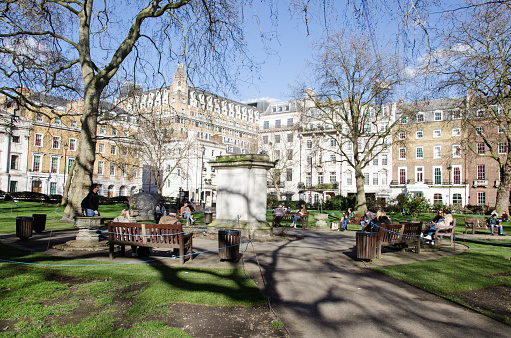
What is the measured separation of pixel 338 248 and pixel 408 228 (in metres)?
2.27

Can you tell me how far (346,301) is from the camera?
6227 millimetres

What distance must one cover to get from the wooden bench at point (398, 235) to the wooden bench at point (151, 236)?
17.1 ft

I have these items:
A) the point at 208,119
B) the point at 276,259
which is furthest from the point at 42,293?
the point at 208,119

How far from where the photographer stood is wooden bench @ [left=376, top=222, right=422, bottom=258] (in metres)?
10.1

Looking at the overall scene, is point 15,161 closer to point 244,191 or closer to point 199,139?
point 199,139

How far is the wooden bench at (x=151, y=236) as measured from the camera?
8.61m

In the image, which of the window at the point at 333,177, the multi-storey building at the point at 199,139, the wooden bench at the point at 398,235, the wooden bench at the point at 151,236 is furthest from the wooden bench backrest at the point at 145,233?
the window at the point at 333,177

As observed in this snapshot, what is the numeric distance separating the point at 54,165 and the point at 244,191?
5964 cm

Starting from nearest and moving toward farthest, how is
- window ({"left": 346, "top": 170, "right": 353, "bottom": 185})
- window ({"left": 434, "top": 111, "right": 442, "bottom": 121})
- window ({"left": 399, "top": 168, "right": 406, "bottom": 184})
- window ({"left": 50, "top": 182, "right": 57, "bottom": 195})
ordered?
window ({"left": 434, "top": 111, "right": 442, "bottom": 121})
window ({"left": 399, "top": 168, "right": 406, "bottom": 184})
window ({"left": 50, "top": 182, "right": 57, "bottom": 195})
window ({"left": 346, "top": 170, "right": 353, "bottom": 185})

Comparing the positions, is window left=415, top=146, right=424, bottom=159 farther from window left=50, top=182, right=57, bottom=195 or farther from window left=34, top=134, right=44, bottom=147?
window left=34, top=134, right=44, bottom=147

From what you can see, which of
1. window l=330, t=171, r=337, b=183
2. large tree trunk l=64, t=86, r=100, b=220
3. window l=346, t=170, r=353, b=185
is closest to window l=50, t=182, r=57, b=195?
window l=330, t=171, r=337, b=183

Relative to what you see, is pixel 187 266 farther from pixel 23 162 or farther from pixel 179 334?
pixel 23 162

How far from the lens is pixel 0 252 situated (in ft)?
30.0

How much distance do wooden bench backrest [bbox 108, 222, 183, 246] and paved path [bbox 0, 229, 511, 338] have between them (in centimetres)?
54
